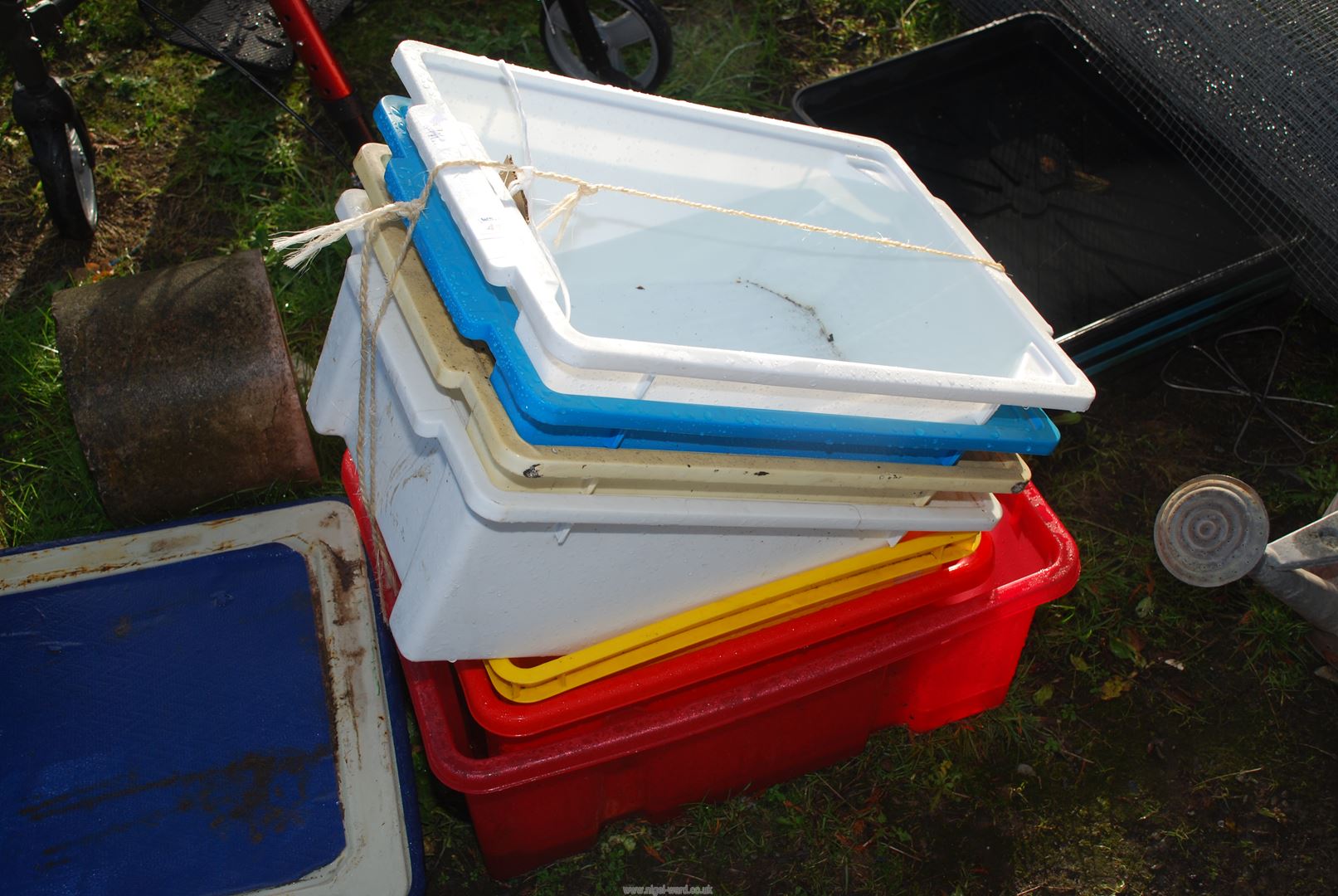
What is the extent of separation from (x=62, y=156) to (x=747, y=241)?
1359 mm

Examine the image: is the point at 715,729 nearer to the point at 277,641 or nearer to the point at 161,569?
the point at 277,641

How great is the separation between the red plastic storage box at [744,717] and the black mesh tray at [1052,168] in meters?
0.76

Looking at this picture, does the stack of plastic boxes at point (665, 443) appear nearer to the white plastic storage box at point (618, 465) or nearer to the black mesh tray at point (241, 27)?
the white plastic storage box at point (618, 465)

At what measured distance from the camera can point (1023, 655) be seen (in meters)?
1.75

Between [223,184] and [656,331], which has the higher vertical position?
[656,331]

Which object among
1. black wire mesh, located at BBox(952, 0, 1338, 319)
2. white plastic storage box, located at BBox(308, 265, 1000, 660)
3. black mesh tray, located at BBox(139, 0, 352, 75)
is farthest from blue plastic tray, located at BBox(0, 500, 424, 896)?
black wire mesh, located at BBox(952, 0, 1338, 319)

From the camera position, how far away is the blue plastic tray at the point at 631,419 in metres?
0.91

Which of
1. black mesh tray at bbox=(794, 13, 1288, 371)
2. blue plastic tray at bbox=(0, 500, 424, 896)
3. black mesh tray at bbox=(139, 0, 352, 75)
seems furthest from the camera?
black mesh tray at bbox=(139, 0, 352, 75)

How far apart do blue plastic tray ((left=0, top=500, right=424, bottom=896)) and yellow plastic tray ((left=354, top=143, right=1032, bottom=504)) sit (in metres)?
0.51

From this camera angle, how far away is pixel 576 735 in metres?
1.21

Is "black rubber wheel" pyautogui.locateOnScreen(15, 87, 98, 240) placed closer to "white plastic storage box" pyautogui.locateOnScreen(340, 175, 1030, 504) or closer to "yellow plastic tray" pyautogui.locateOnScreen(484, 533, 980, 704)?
"white plastic storage box" pyautogui.locateOnScreen(340, 175, 1030, 504)

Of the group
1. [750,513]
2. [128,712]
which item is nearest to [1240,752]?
[750,513]

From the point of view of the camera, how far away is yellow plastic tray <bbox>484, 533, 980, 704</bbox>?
1.18m

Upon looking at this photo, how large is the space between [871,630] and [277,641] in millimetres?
749
